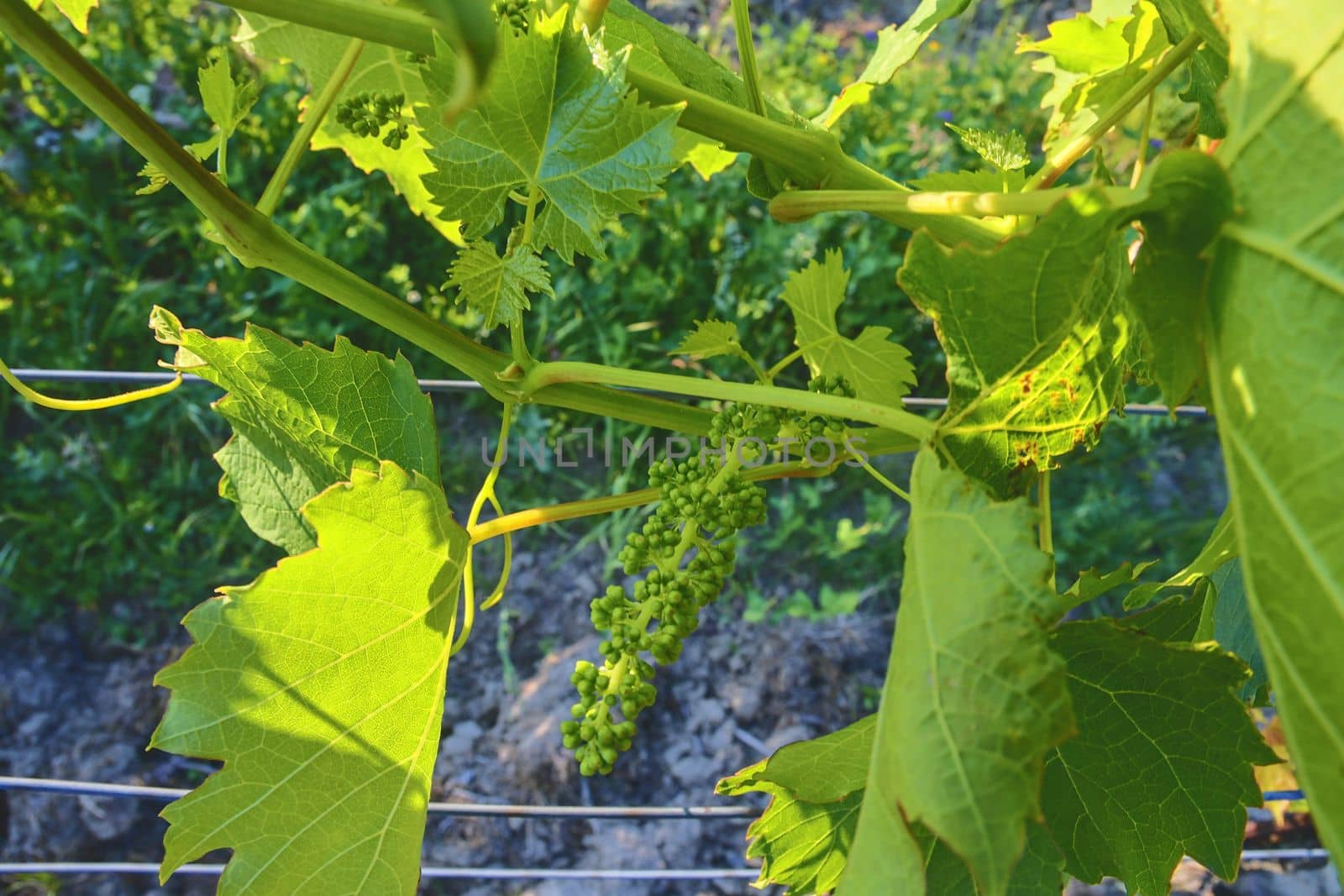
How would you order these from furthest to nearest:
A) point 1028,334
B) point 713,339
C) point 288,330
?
1. point 288,330
2. point 713,339
3. point 1028,334

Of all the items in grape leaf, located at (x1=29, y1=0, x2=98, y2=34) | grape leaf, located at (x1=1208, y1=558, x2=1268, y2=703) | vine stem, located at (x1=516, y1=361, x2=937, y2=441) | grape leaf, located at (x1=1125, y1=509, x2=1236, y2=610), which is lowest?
grape leaf, located at (x1=1208, y1=558, x2=1268, y2=703)

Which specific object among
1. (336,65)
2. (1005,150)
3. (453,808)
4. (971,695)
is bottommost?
(453,808)

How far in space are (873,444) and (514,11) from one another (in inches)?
14.0

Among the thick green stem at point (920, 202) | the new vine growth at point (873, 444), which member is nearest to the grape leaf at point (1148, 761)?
the new vine growth at point (873, 444)

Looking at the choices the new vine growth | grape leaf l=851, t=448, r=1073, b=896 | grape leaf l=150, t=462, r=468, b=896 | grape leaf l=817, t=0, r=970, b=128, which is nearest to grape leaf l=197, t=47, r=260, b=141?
the new vine growth

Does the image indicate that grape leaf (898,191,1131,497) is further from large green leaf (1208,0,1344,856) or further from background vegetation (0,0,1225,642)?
background vegetation (0,0,1225,642)

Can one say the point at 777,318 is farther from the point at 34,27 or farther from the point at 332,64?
the point at 34,27

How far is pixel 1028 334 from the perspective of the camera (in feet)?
1.52

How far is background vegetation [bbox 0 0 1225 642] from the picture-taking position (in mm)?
2238

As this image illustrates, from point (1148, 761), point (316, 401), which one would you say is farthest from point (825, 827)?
point (316, 401)

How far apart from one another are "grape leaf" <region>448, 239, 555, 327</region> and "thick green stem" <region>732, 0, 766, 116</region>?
16 cm

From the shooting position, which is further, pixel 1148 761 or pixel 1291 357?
pixel 1148 761

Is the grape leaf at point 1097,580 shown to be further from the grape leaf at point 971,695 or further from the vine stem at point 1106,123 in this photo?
the vine stem at point 1106,123

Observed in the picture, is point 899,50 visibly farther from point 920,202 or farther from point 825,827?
point 825,827
